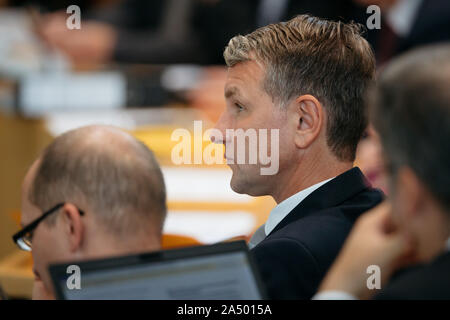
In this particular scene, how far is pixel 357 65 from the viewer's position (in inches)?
47.9

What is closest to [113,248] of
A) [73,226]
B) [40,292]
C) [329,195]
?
[73,226]

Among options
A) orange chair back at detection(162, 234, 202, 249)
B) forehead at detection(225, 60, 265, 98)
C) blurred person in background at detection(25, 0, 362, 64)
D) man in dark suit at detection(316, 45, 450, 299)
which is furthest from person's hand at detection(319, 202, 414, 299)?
blurred person in background at detection(25, 0, 362, 64)

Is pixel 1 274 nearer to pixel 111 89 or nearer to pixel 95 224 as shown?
pixel 95 224

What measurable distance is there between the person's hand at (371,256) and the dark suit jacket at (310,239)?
16 centimetres

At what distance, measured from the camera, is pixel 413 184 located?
2.53 feet

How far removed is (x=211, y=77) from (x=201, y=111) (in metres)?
0.28

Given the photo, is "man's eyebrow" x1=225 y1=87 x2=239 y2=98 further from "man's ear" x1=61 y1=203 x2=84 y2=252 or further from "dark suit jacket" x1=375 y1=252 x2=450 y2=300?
"dark suit jacket" x1=375 y1=252 x2=450 y2=300

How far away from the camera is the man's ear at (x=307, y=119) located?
3.92ft

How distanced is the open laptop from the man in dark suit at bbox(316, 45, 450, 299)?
3.9 inches

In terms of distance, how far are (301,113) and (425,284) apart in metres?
0.48

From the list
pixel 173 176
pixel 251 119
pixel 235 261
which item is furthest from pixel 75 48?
pixel 235 261

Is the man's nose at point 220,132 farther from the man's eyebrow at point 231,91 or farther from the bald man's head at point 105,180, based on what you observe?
the bald man's head at point 105,180

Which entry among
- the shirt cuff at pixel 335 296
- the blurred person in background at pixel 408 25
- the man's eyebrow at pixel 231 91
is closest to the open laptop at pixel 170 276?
the shirt cuff at pixel 335 296

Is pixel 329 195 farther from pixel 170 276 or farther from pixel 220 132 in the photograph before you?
pixel 170 276
